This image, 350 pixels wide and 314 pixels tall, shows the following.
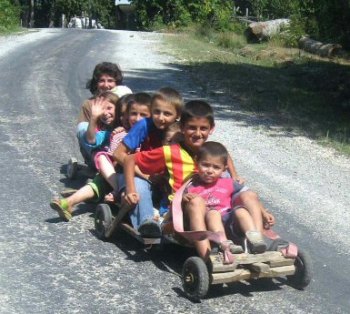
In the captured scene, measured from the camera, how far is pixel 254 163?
26.3 feet

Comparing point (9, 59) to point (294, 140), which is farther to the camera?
point (9, 59)

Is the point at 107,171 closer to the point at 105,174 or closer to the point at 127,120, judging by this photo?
the point at 105,174

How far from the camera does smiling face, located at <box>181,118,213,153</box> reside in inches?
191

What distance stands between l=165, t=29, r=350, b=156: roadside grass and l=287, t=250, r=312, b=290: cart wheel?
4.48 metres

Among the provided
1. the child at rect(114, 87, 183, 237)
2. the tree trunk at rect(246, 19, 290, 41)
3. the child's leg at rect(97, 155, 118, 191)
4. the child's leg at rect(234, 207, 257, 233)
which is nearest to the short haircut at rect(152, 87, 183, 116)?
the child at rect(114, 87, 183, 237)

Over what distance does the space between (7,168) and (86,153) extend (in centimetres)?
96

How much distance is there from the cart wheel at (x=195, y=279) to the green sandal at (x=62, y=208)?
153 centimetres

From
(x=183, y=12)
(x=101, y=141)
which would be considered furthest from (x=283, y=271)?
(x=183, y=12)

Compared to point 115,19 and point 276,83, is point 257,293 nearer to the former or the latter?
point 276,83

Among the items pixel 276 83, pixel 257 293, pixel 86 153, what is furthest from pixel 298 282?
pixel 276 83

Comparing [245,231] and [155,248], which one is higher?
[245,231]

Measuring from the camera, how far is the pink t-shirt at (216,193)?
469cm

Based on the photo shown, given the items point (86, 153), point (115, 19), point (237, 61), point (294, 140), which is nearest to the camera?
point (86, 153)

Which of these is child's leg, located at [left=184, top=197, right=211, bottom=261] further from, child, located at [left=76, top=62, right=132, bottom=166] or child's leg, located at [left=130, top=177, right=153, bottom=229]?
child, located at [left=76, top=62, right=132, bottom=166]
